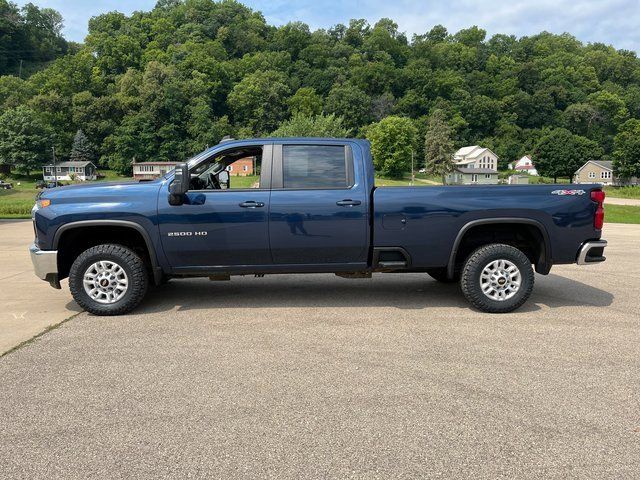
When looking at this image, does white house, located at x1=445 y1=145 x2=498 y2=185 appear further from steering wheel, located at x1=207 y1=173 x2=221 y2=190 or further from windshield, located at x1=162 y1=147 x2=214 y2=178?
windshield, located at x1=162 y1=147 x2=214 y2=178

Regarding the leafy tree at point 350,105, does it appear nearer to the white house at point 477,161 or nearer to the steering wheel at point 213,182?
the white house at point 477,161

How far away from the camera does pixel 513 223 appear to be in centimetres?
559

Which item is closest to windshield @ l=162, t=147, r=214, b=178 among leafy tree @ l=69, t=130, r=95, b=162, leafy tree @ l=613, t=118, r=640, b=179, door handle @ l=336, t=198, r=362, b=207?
door handle @ l=336, t=198, r=362, b=207

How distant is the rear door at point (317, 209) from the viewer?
5367mm

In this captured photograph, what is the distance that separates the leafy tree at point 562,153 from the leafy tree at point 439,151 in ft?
64.5

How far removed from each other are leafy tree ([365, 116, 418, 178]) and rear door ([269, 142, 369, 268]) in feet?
300

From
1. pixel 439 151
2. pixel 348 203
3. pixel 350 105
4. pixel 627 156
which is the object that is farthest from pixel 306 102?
pixel 348 203

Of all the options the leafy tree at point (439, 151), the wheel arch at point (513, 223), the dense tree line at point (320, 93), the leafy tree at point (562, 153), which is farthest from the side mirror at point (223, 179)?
the leafy tree at point (562, 153)

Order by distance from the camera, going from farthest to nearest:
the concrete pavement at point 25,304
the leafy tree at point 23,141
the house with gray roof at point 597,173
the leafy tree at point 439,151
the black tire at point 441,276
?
the leafy tree at point 439,151
the leafy tree at point 23,141
the house with gray roof at point 597,173
the black tire at point 441,276
the concrete pavement at point 25,304

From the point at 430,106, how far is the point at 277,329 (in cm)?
12478

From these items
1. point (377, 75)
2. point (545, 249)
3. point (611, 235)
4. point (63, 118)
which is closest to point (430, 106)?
point (377, 75)

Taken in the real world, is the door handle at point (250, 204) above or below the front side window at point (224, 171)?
below

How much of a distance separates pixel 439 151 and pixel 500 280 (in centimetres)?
10019

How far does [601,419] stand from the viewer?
3.12 m
